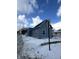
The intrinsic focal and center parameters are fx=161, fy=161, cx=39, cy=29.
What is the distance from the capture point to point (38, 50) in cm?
145

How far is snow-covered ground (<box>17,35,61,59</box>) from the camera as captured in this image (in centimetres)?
144

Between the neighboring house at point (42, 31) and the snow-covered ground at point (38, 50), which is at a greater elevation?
the neighboring house at point (42, 31)

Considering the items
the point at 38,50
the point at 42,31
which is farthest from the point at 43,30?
the point at 38,50

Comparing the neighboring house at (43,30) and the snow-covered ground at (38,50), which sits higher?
the neighboring house at (43,30)

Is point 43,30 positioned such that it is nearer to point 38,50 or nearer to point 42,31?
point 42,31

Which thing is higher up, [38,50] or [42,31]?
[42,31]

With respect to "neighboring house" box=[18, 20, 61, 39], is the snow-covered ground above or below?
below

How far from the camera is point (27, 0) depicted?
1456 millimetres

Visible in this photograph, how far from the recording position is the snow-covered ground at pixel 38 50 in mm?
1438

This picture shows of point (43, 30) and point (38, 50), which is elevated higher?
point (43, 30)
